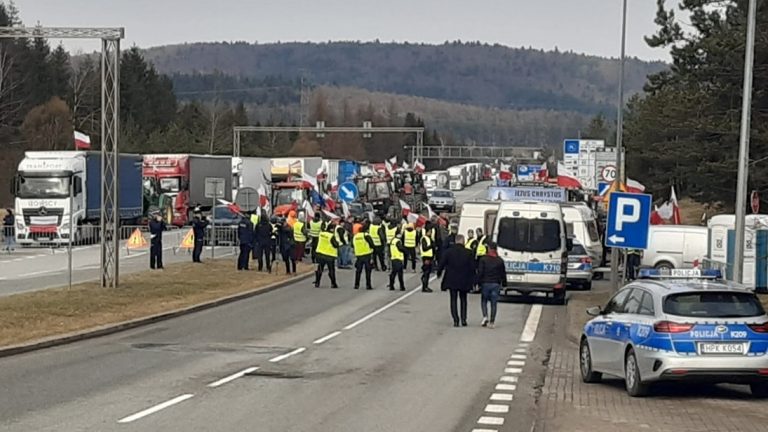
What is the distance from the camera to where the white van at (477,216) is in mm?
39406

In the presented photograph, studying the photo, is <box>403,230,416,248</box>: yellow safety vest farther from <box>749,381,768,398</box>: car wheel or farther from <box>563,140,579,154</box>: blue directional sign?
<box>563,140,579,154</box>: blue directional sign

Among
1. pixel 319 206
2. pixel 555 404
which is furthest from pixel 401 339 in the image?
pixel 319 206

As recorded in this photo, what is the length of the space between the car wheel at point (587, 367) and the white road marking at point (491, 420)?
393cm

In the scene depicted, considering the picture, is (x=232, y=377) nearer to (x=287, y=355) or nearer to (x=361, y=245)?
(x=287, y=355)

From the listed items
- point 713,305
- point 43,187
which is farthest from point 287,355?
point 43,187

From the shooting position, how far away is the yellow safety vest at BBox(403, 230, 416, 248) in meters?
38.0

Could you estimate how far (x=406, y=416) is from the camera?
13164mm

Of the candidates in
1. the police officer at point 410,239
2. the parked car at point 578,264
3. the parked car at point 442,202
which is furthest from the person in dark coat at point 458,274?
the parked car at point 442,202

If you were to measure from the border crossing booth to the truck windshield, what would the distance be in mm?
26001

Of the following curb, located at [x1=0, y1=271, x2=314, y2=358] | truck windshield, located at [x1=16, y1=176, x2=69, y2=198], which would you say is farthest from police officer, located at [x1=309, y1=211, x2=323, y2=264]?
truck windshield, located at [x1=16, y1=176, x2=69, y2=198]

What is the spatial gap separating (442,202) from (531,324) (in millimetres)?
64249

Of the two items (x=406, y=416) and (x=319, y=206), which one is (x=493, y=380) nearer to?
(x=406, y=416)

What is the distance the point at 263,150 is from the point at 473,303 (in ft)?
308

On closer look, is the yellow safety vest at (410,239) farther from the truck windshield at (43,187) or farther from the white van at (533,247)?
the truck windshield at (43,187)
